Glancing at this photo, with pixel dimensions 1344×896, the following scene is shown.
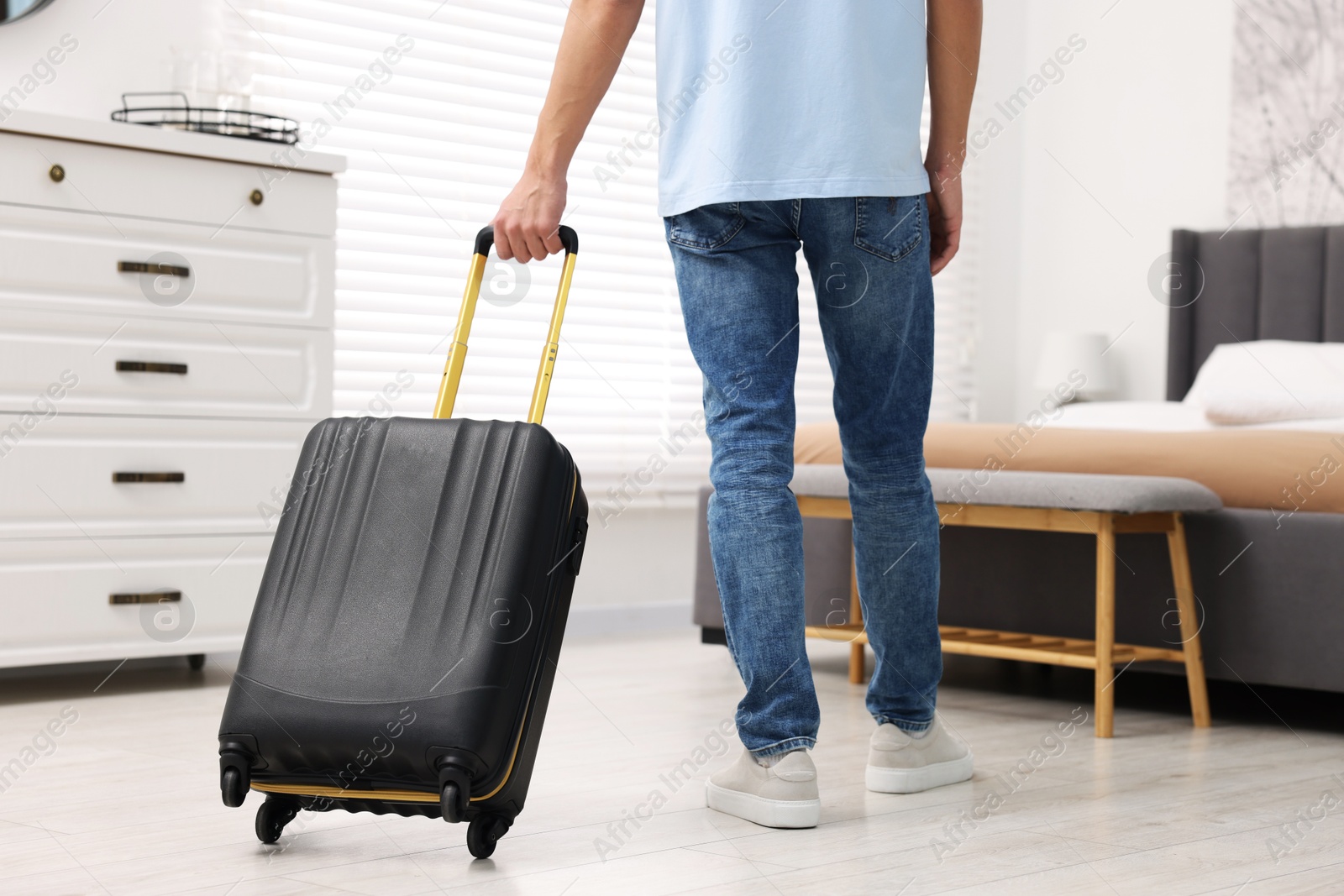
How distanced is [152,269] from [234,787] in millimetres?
1484

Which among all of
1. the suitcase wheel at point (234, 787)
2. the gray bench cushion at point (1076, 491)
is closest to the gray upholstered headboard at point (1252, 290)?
the gray bench cushion at point (1076, 491)

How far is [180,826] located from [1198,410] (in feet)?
10.0

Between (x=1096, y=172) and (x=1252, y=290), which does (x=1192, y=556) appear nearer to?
(x=1252, y=290)

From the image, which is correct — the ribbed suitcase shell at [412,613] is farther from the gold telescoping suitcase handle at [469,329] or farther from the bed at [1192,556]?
the bed at [1192,556]

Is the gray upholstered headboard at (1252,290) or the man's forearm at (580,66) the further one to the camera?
the gray upholstered headboard at (1252,290)

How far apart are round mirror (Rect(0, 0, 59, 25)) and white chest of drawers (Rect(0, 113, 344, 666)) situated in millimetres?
605

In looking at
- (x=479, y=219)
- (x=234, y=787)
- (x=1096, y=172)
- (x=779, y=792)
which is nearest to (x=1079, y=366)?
(x=1096, y=172)

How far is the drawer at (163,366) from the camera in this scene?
249 cm

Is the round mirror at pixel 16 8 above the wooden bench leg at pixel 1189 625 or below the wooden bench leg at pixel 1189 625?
above

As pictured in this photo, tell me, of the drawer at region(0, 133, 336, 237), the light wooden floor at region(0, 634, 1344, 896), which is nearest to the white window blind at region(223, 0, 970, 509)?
the drawer at region(0, 133, 336, 237)

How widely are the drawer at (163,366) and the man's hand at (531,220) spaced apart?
129 cm

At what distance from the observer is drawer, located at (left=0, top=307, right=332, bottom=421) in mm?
2486

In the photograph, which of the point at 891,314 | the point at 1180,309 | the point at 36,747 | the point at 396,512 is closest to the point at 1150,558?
the point at 891,314

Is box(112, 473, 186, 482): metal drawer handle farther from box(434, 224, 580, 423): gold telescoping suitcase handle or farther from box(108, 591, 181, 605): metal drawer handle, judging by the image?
box(434, 224, 580, 423): gold telescoping suitcase handle
